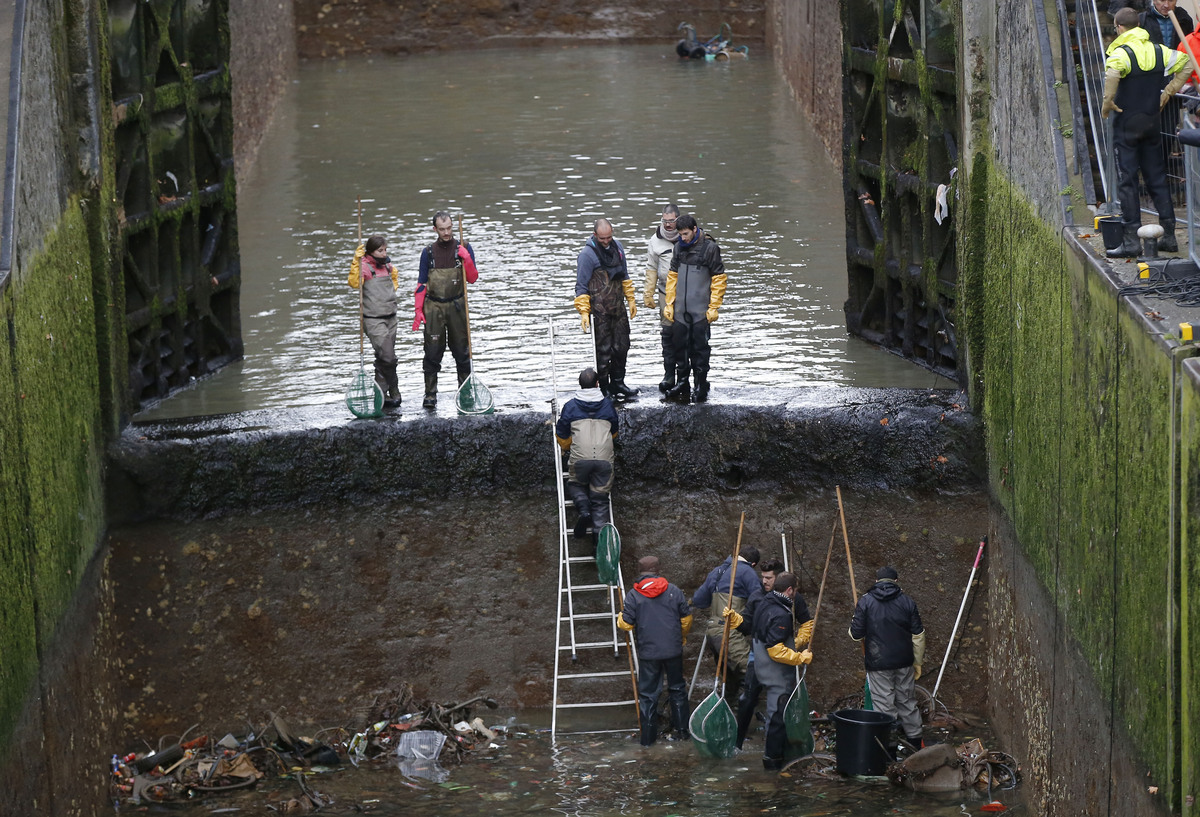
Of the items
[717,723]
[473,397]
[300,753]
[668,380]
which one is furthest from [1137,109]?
[300,753]

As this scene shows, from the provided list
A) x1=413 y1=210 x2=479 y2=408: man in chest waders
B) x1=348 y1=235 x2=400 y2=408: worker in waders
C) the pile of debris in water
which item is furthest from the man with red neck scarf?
x1=348 y1=235 x2=400 y2=408: worker in waders

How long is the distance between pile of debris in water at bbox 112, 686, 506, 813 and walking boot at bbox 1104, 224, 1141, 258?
6096 mm

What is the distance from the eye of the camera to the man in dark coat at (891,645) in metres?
11.4

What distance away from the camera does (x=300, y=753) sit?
12219 mm

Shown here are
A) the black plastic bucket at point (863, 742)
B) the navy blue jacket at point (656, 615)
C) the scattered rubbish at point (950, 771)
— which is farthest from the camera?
the navy blue jacket at point (656, 615)

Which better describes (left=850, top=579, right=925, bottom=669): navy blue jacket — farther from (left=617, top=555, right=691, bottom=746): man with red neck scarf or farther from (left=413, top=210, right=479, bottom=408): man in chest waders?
(left=413, top=210, right=479, bottom=408): man in chest waders

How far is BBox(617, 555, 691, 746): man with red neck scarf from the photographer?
1170 cm

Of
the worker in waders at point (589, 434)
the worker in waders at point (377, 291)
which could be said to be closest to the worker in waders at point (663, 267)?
the worker in waders at point (589, 434)

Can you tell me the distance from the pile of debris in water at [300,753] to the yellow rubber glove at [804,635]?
8.54 feet

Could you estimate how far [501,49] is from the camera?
3491cm

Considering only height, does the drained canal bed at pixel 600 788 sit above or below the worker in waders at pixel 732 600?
below

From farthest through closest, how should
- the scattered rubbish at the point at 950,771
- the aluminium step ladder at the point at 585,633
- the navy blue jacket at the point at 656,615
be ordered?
the aluminium step ladder at the point at 585,633
the navy blue jacket at the point at 656,615
the scattered rubbish at the point at 950,771

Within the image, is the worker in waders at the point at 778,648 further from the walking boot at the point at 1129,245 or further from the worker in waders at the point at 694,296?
the walking boot at the point at 1129,245

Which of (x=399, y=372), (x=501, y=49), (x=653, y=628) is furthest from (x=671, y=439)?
(x=501, y=49)
